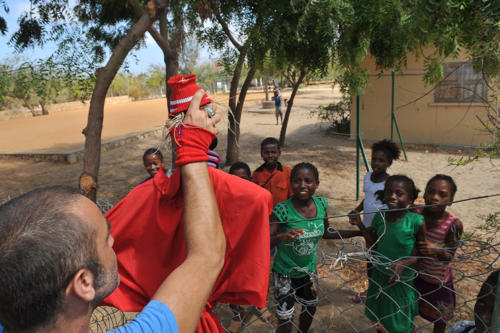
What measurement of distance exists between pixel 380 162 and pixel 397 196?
1091mm

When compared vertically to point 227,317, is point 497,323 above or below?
above

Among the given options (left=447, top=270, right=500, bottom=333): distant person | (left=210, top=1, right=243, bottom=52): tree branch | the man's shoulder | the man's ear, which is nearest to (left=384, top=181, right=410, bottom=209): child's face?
(left=447, top=270, right=500, bottom=333): distant person

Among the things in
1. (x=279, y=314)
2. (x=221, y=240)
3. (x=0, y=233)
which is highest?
(x=0, y=233)

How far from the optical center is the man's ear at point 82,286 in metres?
0.76

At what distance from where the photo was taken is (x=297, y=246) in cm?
231

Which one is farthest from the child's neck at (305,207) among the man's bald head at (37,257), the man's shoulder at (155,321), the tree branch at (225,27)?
the tree branch at (225,27)

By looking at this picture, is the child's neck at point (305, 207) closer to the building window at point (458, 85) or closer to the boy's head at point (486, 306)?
the boy's head at point (486, 306)

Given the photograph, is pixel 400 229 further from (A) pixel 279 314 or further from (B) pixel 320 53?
(B) pixel 320 53

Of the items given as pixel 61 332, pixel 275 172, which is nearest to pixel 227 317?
pixel 275 172

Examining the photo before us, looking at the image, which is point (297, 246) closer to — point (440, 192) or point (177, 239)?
point (440, 192)

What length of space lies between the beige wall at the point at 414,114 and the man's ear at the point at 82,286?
9409 millimetres

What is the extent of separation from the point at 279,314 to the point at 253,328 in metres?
0.80

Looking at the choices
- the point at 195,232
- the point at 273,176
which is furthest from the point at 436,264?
the point at 195,232

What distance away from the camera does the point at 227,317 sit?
3104 millimetres
